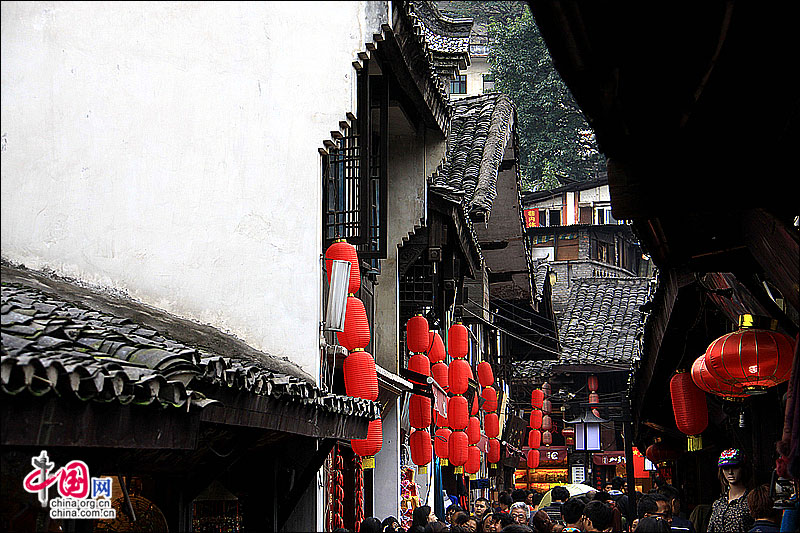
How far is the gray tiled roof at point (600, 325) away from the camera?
3459 cm

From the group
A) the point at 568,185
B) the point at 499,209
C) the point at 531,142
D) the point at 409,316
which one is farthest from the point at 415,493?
the point at 531,142

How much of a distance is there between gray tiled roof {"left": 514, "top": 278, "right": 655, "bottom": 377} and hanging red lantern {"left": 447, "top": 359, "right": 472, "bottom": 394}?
45.5 ft

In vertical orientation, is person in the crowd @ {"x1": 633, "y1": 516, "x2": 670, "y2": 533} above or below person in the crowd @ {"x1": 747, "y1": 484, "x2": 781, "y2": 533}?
below

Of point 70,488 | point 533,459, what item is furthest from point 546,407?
point 70,488

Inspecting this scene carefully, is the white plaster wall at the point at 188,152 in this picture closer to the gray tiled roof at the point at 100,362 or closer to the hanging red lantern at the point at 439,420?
the gray tiled roof at the point at 100,362

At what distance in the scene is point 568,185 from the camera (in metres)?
49.5

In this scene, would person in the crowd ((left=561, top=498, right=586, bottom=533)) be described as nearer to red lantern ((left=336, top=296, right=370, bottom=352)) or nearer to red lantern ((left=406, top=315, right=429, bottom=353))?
red lantern ((left=336, top=296, right=370, bottom=352))

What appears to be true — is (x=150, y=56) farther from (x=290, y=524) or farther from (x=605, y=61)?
(x=605, y=61)

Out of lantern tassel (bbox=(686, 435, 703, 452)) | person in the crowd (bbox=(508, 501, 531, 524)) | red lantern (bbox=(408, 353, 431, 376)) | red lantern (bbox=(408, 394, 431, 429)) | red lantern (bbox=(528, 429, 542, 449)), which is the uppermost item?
red lantern (bbox=(408, 353, 431, 376))

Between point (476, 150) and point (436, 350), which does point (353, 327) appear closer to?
point (436, 350)

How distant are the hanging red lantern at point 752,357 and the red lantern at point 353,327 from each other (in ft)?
15.7

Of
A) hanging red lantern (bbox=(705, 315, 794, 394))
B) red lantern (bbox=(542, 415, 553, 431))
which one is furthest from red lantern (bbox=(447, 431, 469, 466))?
red lantern (bbox=(542, 415, 553, 431))

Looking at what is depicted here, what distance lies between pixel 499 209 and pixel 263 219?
14330 mm

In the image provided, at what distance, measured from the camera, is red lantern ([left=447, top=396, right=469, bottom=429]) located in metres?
19.5
